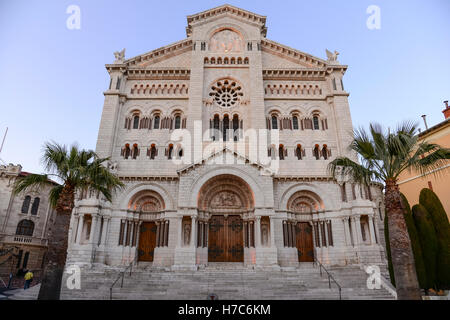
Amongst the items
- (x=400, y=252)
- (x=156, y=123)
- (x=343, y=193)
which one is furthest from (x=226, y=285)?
(x=156, y=123)

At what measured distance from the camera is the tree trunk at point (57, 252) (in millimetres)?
11109

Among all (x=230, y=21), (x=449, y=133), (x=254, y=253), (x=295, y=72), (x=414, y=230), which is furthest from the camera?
(x=230, y=21)

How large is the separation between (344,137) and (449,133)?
768cm

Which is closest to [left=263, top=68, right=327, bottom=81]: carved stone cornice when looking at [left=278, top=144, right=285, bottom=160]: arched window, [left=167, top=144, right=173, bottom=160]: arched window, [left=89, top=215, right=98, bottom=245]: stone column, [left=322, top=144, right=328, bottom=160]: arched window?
[left=322, top=144, right=328, bottom=160]: arched window

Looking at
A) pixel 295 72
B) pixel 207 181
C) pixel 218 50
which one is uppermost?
pixel 218 50

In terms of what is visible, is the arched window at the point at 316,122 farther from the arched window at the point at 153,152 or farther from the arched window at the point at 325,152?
the arched window at the point at 153,152

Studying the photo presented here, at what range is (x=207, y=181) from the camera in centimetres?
2128

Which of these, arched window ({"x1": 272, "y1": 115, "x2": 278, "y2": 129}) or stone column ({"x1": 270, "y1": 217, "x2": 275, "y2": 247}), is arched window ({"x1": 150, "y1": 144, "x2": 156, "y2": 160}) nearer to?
arched window ({"x1": 272, "y1": 115, "x2": 278, "y2": 129})

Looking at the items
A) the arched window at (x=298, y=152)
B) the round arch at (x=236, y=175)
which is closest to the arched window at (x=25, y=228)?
the round arch at (x=236, y=175)

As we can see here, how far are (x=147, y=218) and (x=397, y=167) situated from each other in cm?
1786

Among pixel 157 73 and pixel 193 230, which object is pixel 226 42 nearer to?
pixel 157 73

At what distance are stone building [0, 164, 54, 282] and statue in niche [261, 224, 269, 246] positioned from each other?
23.1m

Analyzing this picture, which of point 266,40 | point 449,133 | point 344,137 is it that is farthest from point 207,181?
point 449,133

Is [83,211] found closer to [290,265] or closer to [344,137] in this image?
[290,265]
